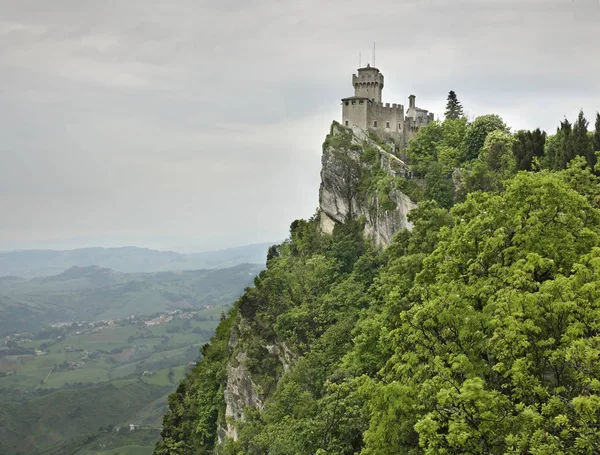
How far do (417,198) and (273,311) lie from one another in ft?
65.5

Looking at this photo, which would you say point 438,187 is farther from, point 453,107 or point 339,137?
point 453,107

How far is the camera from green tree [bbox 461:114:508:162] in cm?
6125

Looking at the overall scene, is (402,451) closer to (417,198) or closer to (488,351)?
(488,351)

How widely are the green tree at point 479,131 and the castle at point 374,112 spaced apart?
1321 centimetres

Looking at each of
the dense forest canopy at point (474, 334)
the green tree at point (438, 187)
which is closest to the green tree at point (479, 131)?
the dense forest canopy at point (474, 334)

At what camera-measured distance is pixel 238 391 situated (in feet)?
197

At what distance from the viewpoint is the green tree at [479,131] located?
61.2 m

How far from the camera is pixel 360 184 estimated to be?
6762 centimetres

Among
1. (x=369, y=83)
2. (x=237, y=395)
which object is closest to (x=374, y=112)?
(x=369, y=83)

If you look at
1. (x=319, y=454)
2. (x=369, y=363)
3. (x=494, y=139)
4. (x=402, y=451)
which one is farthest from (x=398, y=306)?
(x=494, y=139)

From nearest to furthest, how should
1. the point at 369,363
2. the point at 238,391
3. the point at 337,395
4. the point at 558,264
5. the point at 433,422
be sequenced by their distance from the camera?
1. the point at 433,422
2. the point at 558,264
3. the point at 337,395
4. the point at 369,363
5. the point at 238,391

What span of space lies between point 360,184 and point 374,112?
1208cm

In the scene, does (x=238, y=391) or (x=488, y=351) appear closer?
(x=488, y=351)

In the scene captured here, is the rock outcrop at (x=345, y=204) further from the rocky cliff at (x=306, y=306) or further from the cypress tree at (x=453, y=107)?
the cypress tree at (x=453, y=107)
